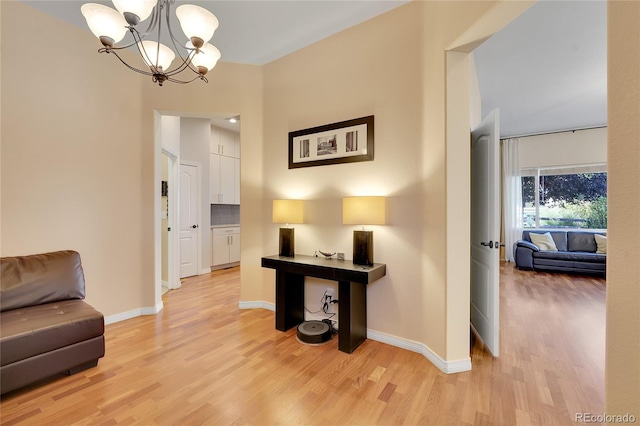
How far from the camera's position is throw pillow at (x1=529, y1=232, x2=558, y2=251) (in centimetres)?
562

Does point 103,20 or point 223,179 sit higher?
point 103,20

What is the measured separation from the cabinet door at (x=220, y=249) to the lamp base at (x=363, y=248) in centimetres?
389

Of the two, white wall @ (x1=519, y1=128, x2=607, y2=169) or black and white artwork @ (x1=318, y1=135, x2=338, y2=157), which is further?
white wall @ (x1=519, y1=128, x2=607, y2=169)

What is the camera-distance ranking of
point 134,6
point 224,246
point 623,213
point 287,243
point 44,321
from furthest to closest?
1. point 224,246
2. point 287,243
3. point 44,321
4. point 134,6
5. point 623,213

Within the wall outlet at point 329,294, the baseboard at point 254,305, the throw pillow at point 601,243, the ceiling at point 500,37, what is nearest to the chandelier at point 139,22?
the ceiling at point 500,37

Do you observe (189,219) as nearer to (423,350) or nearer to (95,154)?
(95,154)

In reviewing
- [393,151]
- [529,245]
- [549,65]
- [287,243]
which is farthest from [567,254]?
[287,243]

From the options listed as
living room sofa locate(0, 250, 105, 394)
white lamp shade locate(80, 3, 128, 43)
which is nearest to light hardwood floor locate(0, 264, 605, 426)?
living room sofa locate(0, 250, 105, 394)

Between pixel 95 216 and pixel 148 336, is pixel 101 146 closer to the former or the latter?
pixel 95 216

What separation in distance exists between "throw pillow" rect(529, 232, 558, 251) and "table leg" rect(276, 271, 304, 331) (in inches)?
217

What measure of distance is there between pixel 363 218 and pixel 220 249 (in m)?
4.18

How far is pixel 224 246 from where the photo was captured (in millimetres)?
5750

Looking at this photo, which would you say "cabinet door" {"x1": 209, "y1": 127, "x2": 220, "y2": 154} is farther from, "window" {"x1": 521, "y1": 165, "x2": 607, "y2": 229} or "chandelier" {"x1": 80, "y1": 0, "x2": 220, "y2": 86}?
"window" {"x1": 521, "y1": 165, "x2": 607, "y2": 229}

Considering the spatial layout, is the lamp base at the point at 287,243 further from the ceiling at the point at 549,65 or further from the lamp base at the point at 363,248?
the ceiling at the point at 549,65
